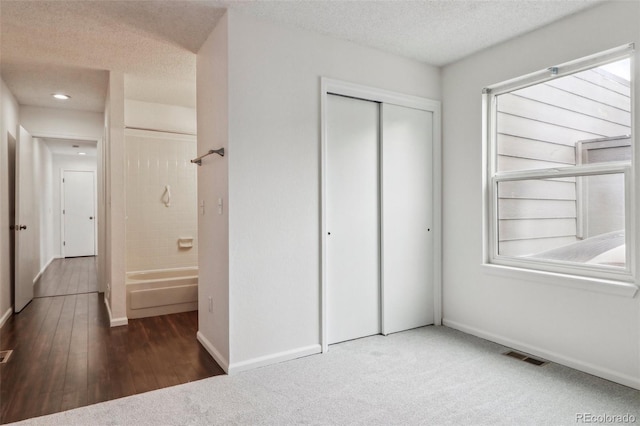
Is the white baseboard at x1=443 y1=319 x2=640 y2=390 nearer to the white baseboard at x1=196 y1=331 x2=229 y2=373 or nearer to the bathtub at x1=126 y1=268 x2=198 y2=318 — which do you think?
the white baseboard at x1=196 y1=331 x2=229 y2=373

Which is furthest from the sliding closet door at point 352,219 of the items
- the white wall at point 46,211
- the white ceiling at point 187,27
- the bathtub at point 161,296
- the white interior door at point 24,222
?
the white wall at point 46,211

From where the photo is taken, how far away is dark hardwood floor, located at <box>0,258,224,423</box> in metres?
2.29

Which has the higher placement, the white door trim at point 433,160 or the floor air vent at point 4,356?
the white door trim at point 433,160

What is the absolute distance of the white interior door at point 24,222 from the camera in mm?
4082

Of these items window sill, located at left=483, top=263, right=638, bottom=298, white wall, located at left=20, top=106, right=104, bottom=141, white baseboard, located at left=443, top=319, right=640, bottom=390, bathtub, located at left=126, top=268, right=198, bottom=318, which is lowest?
white baseboard, located at left=443, top=319, right=640, bottom=390

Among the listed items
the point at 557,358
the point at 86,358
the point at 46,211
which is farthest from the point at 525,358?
the point at 46,211

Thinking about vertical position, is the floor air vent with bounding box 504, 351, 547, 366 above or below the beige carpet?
below

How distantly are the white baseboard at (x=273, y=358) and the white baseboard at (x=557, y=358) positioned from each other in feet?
4.73

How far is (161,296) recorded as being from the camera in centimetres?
411

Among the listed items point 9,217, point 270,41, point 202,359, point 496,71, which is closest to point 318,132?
point 270,41

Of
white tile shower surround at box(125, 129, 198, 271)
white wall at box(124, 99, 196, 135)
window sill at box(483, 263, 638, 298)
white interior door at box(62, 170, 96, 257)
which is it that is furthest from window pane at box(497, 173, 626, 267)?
white interior door at box(62, 170, 96, 257)

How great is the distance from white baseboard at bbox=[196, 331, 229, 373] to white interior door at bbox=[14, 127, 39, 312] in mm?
2421

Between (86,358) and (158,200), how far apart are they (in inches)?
97.5

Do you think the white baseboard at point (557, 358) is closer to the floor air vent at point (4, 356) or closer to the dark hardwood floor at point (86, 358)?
the dark hardwood floor at point (86, 358)
